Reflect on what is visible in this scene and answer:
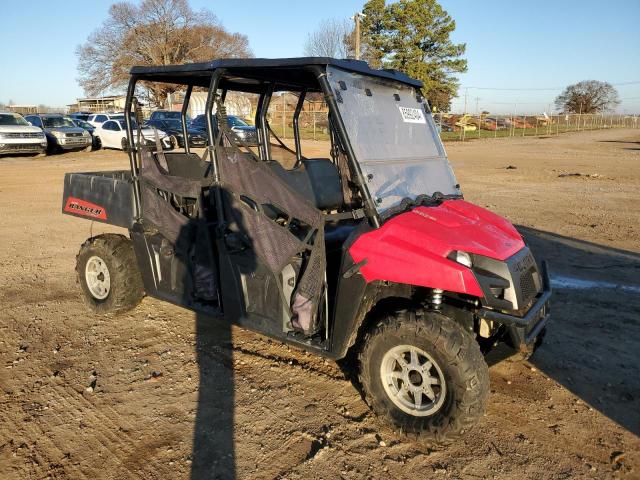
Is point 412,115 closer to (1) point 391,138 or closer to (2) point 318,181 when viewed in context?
(1) point 391,138

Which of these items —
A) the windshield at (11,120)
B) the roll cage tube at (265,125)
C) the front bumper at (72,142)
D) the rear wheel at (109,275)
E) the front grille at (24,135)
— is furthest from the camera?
the front bumper at (72,142)

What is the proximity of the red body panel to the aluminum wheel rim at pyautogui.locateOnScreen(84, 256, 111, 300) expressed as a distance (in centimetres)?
286

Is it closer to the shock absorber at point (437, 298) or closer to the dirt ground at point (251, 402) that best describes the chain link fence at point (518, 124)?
the dirt ground at point (251, 402)

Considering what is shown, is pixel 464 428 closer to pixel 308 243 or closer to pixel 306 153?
pixel 308 243

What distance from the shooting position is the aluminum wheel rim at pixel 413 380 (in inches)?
119

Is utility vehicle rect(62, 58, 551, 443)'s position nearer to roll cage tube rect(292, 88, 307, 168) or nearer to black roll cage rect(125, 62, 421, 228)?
black roll cage rect(125, 62, 421, 228)

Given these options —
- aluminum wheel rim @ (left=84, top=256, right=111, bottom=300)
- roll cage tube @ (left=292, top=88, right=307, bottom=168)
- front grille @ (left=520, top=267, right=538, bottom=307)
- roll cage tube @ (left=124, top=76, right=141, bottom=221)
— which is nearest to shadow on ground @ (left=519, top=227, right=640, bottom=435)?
front grille @ (left=520, top=267, right=538, bottom=307)

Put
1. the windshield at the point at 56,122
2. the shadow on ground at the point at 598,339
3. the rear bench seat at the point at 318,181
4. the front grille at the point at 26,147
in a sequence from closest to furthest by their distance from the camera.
Result: 1. the shadow on ground at the point at 598,339
2. the rear bench seat at the point at 318,181
3. the front grille at the point at 26,147
4. the windshield at the point at 56,122

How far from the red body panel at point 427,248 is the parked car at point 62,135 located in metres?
23.9

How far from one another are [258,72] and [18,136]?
21.0 m

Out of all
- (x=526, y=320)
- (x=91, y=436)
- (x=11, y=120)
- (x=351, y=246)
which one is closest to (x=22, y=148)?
(x=11, y=120)

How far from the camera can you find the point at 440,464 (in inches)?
115

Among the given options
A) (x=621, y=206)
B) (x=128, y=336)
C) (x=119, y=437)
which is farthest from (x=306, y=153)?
(x=621, y=206)

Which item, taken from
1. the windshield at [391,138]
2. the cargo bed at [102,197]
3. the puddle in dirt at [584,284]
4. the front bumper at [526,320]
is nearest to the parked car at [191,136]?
the cargo bed at [102,197]
